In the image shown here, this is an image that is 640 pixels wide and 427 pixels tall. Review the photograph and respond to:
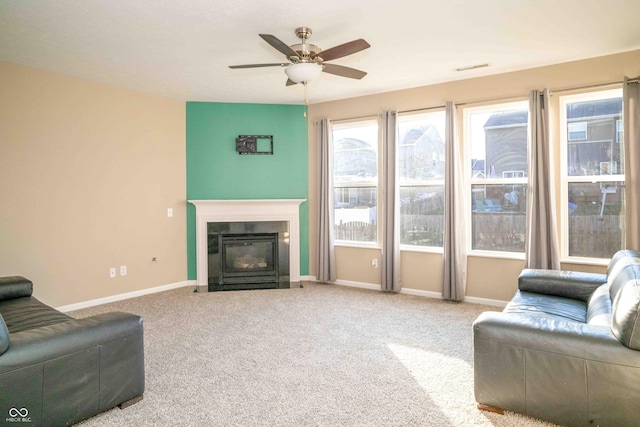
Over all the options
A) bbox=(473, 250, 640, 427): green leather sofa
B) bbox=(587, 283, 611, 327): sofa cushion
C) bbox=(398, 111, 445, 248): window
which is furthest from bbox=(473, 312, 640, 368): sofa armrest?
bbox=(398, 111, 445, 248): window

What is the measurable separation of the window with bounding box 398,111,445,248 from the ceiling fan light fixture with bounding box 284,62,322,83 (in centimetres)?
236

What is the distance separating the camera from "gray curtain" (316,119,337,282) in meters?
5.62

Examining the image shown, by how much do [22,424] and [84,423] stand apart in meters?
0.38

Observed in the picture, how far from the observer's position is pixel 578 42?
11.7 ft

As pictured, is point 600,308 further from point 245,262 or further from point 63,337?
point 245,262

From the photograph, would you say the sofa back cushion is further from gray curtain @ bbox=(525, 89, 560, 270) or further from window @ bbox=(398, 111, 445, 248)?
window @ bbox=(398, 111, 445, 248)

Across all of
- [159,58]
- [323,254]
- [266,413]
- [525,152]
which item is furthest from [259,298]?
[525,152]

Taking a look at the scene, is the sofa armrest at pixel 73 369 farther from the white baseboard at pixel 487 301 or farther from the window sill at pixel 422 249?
the white baseboard at pixel 487 301

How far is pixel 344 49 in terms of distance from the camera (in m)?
2.88

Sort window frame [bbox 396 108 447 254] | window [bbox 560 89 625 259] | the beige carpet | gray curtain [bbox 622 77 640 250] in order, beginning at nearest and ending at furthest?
the beige carpet < gray curtain [bbox 622 77 640 250] < window [bbox 560 89 625 259] < window frame [bbox 396 108 447 254]

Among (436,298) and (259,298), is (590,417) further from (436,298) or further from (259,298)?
(259,298)

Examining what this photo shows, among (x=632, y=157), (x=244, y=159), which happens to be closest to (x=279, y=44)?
(x=244, y=159)

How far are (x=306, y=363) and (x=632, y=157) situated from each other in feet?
12.1

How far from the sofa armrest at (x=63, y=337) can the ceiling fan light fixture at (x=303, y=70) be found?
2126mm
